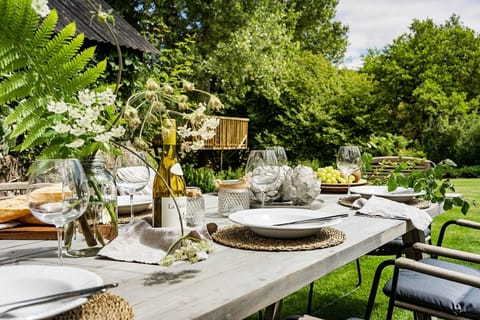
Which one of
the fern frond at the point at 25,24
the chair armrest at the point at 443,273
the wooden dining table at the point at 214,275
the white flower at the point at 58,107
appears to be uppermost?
the fern frond at the point at 25,24

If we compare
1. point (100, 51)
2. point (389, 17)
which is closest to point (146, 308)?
point (100, 51)

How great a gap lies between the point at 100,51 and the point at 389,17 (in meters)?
48.2

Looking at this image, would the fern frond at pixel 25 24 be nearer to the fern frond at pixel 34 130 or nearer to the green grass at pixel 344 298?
the fern frond at pixel 34 130

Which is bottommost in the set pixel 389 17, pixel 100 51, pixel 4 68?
pixel 4 68

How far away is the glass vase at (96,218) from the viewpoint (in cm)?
133

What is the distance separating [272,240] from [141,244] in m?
0.39

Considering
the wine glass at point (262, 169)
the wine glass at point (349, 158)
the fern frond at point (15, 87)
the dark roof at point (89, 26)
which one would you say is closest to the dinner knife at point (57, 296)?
the fern frond at point (15, 87)

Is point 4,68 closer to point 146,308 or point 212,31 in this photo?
point 146,308

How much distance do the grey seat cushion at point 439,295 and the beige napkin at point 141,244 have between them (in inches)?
37.0

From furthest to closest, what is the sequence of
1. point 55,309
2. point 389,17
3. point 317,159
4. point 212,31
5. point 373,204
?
point 389,17
point 317,159
point 212,31
point 373,204
point 55,309

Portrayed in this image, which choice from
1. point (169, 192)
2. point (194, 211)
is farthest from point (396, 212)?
point (169, 192)

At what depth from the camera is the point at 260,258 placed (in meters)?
1.30

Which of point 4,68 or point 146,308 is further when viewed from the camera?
point 4,68

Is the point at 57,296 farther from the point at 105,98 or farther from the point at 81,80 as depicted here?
the point at 81,80
